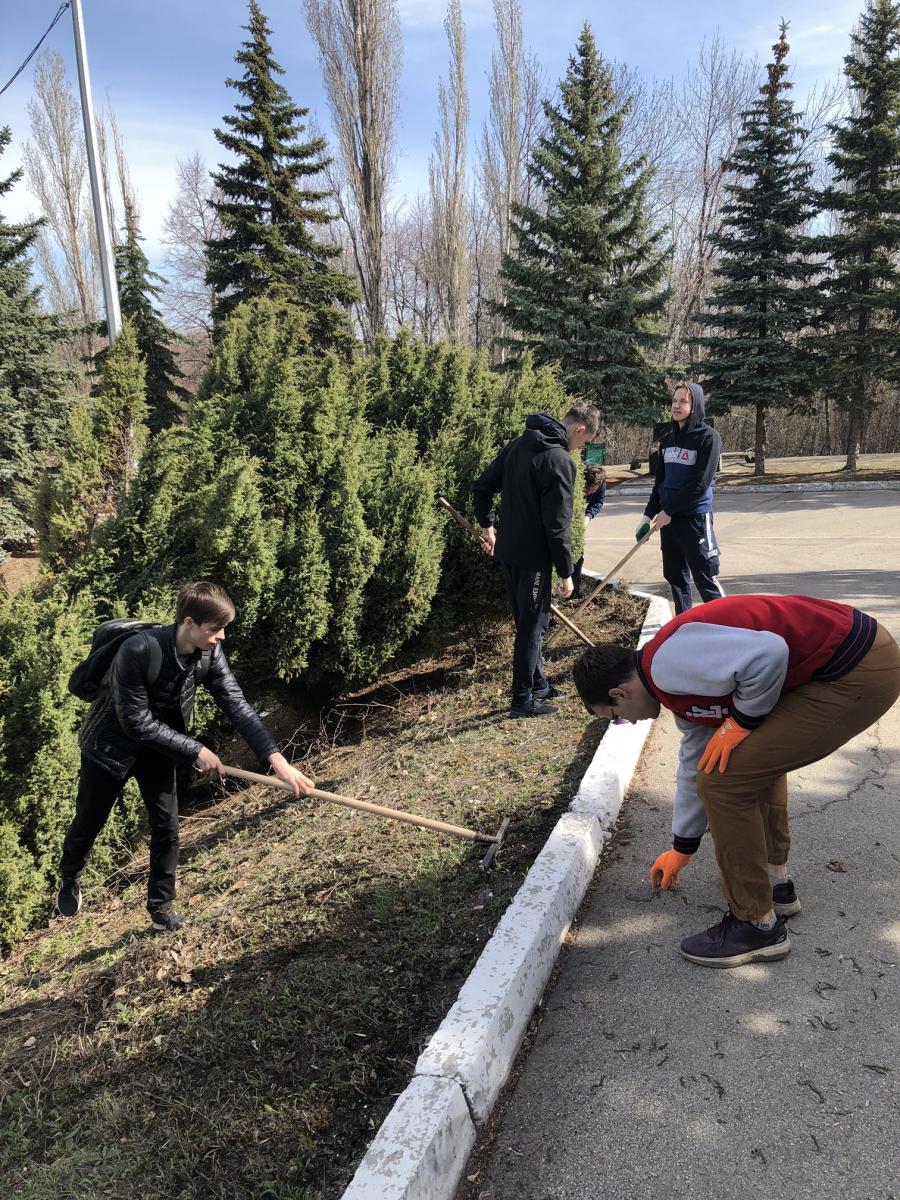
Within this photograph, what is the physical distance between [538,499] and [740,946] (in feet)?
9.23

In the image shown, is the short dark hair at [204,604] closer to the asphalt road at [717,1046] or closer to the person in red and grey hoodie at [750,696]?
the person in red and grey hoodie at [750,696]

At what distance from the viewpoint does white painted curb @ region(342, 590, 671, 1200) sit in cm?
180

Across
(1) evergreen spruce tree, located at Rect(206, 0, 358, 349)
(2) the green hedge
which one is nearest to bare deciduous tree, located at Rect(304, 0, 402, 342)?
(1) evergreen spruce tree, located at Rect(206, 0, 358, 349)

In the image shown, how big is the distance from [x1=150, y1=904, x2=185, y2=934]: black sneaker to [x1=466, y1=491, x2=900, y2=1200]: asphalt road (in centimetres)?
174

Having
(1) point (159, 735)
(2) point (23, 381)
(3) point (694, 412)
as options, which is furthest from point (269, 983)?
(2) point (23, 381)

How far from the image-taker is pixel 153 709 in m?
3.13

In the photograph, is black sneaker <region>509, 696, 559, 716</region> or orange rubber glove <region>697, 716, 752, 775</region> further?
black sneaker <region>509, 696, 559, 716</region>

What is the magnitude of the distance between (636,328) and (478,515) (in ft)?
51.8

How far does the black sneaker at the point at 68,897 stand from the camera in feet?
11.2

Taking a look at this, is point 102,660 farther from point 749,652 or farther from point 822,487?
point 822,487

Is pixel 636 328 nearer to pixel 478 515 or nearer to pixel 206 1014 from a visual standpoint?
pixel 478 515

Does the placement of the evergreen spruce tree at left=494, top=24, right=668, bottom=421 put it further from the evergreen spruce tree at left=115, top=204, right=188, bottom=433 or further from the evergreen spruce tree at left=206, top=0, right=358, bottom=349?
the evergreen spruce tree at left=115, top=204, right=188, bottom=433

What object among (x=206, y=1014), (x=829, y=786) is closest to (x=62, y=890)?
(x=206, y=1014)

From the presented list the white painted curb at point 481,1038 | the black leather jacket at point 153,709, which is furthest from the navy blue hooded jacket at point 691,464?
the black leather jacket at point 153,709
